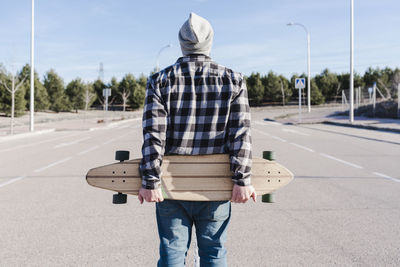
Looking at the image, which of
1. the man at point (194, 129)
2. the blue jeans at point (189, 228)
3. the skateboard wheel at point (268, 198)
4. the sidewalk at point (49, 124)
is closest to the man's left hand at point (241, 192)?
the man at point (194, 129)

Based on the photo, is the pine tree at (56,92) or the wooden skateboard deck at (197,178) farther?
the pine tree at (56,92)

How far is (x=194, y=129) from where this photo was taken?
2.18 meters

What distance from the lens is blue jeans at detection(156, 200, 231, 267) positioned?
223 cm

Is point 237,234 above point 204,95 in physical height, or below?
below

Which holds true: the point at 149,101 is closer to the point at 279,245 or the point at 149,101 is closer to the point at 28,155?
the point at 279,245

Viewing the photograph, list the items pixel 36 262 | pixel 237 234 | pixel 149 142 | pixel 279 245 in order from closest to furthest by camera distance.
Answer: pixel 149 142 < pixel 36 262 < pixel 279 245 < pixel 237 234

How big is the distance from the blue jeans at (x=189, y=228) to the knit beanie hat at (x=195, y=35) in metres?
0.84

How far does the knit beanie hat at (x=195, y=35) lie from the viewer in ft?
7.32

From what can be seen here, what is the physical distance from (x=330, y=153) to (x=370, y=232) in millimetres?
7534

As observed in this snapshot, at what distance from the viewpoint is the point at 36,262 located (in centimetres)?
347

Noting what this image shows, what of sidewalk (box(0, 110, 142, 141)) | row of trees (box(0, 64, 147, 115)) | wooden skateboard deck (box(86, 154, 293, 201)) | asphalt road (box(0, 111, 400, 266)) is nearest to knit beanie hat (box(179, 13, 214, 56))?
wooden skateboard deck (box(86, 154, 293, 201))

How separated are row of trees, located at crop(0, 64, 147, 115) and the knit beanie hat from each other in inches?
1002

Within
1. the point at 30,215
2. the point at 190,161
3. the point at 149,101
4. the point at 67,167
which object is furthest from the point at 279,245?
the point at 67,167

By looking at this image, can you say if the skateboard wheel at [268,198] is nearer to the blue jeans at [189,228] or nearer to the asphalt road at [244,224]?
the blue jeans at [189,228]
